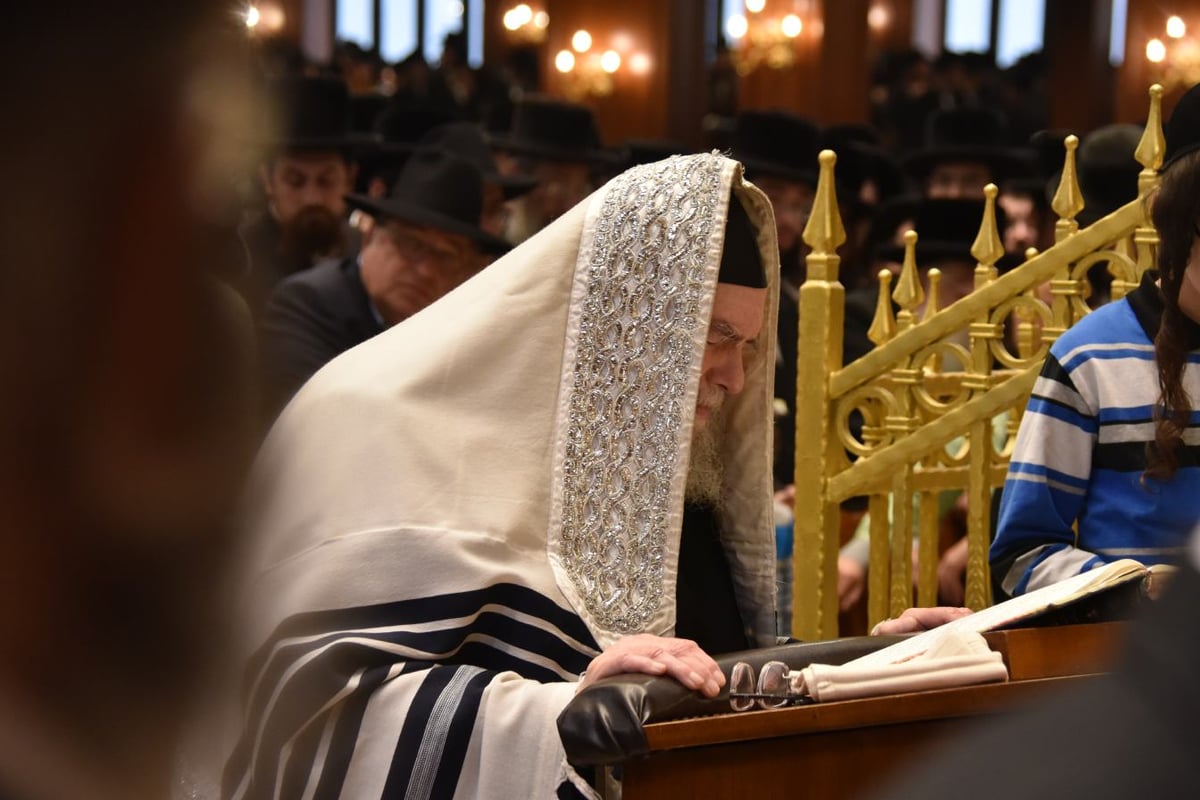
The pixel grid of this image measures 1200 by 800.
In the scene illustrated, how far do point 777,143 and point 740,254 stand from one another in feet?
16.1

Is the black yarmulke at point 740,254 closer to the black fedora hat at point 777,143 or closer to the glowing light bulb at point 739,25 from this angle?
the black fedora hat at point 777,143

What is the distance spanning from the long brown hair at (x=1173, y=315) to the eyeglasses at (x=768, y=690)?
135 centimetres

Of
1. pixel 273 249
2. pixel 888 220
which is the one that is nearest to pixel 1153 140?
pixel 888 220

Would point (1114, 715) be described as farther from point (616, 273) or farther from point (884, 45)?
point (884, 45)

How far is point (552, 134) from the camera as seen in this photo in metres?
9.52

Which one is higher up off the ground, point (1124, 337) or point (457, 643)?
point (1124, 337)

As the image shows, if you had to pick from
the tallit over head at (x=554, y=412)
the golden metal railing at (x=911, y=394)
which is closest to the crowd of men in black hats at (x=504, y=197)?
the tallit over head at (x=554, y=412)

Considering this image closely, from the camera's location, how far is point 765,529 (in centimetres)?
281

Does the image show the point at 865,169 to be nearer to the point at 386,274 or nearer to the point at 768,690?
the point at 386,274

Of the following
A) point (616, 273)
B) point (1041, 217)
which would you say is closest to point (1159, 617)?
point (616, 273)

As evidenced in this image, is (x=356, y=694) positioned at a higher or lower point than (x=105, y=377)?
lower

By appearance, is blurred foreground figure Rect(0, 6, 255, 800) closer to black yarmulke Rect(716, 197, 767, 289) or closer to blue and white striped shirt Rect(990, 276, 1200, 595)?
black yarmulke Rect(716, 197, 767, 289)

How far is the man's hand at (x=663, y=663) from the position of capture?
1832mm

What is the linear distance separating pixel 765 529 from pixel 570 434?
46 centimetres
